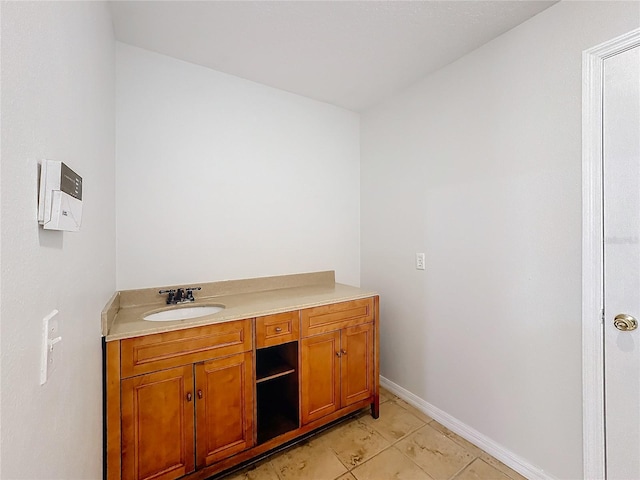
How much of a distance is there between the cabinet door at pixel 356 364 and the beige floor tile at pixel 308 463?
0.31 metres

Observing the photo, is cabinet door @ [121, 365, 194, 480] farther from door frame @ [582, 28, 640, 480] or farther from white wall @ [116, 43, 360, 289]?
door frame @ [582, 28, 640, 480]

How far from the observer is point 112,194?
5.46 feet

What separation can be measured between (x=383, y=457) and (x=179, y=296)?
62.9 inches

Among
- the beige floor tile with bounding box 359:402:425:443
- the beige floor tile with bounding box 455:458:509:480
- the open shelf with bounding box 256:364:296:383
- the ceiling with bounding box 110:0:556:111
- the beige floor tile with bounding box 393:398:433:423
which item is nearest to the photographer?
the ceiling with bounding box 110:0:556:111

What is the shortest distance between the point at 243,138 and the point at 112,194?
0.96 meters

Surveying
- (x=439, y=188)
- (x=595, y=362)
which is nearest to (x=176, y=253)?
(x=439, y=188)

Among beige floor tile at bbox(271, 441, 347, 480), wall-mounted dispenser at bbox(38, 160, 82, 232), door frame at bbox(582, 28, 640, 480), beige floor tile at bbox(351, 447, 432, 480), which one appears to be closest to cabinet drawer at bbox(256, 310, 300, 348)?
beige floor tile at bbox(271, 441, 347, 480)

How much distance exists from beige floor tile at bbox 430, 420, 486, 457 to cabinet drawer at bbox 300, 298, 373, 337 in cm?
85

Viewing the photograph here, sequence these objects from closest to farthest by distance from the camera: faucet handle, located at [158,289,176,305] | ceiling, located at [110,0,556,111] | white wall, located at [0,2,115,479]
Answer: white wall, located at [0,2,115,479] → ceiling, located at [110,0,556,111] → faucet handle, located at [158,289,176,305]

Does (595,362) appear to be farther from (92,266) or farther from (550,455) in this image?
(92,266)

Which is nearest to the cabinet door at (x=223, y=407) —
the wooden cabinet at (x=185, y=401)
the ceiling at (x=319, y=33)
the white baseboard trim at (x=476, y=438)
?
the wooden cabinet at (x=185, y=401)

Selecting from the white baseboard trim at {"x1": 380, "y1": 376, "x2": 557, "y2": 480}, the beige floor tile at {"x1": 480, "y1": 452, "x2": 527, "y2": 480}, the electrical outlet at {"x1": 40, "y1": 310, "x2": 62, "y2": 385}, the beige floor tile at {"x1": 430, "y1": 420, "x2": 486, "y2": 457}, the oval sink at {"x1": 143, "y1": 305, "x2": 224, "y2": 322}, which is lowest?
the beige floor tile at {"x1": 480, "y1": 452, "x2": 527, "y2": 480}

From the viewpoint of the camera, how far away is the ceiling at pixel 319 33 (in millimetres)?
1514

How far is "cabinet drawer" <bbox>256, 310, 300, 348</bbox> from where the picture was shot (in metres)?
1.67
